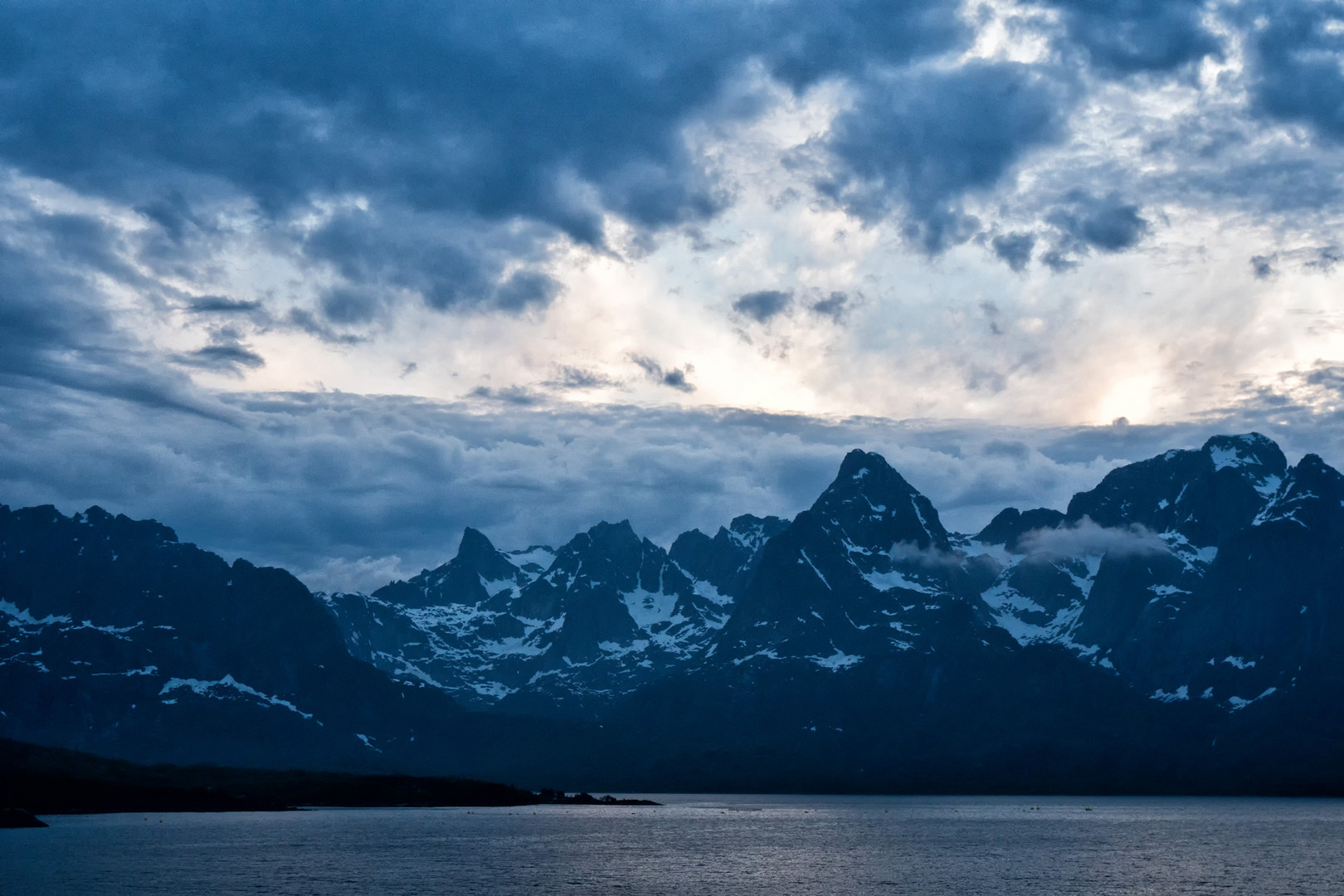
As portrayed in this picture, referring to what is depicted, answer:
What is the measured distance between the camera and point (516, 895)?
627 ft

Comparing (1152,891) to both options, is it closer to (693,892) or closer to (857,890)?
(857,890)

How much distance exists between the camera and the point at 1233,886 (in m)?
199

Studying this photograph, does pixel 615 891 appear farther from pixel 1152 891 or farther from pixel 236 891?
pixel 1152 891

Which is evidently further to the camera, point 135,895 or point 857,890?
point 857,890

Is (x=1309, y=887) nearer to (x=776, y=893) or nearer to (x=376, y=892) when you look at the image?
(x=776, y=893)

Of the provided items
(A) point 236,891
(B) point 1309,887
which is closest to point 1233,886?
(B) point 1309,887

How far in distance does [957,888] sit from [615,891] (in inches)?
1961

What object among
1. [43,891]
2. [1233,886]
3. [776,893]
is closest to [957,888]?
[776,893]

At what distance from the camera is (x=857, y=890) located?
198750mm

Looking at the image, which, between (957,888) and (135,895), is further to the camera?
(957,888)

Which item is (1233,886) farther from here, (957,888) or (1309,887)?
(957,888)

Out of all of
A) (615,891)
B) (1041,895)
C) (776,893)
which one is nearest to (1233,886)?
(1041,895)

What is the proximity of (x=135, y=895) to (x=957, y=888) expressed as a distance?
115805mm

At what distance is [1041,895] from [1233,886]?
32157 millimetres
